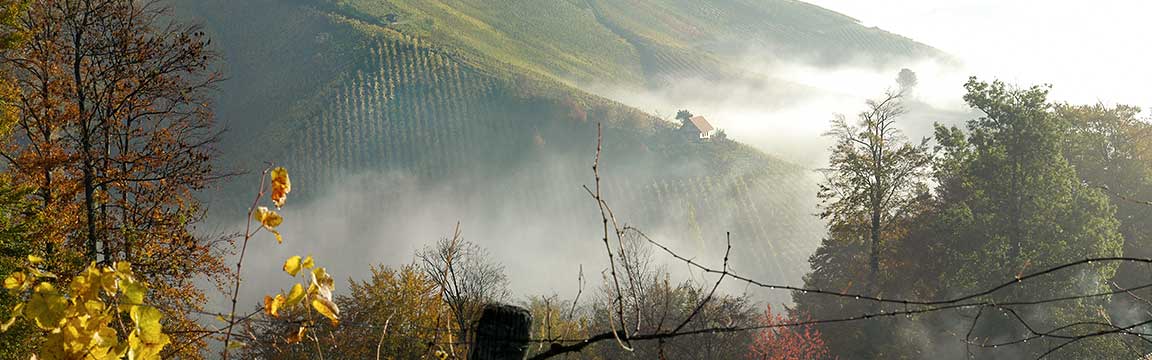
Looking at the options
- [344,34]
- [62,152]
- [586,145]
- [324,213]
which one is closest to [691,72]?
[586,145]

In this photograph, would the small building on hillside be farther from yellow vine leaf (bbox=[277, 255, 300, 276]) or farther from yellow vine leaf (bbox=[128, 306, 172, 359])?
yellow vine leaf (bbox=[128, 306, 172, 359])

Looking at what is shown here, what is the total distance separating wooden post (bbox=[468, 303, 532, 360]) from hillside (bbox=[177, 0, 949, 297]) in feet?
157

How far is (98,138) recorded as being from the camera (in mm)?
10570

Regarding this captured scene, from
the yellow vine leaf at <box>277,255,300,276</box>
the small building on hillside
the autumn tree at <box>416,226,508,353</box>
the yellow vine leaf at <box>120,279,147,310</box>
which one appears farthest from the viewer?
the small building on hillside

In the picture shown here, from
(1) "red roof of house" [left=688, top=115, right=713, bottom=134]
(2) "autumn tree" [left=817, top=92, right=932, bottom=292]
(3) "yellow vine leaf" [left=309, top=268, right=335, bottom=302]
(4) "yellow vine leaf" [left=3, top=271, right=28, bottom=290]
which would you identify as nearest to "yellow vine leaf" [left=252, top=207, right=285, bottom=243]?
(3) "yellow vine leaf" [left=309, top=268, right=335, bottom=302]

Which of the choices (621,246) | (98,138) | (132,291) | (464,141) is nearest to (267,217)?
(132,291)

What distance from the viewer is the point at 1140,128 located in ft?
84.4

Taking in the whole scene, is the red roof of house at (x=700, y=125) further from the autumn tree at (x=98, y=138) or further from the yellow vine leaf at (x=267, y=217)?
the yellow vine leaf at (x=267, y=217)

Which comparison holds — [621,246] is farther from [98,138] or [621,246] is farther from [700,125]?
[700,125]

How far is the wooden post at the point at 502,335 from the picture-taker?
164 centimetres

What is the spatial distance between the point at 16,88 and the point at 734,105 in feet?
301

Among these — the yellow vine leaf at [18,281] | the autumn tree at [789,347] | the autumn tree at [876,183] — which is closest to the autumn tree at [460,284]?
the yellow vine leaf at [18,281]

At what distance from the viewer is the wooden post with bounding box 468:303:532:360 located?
164cm

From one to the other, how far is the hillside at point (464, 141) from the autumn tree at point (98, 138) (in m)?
41.4
